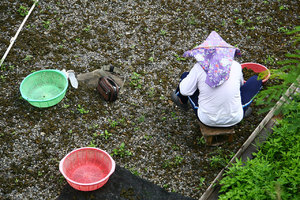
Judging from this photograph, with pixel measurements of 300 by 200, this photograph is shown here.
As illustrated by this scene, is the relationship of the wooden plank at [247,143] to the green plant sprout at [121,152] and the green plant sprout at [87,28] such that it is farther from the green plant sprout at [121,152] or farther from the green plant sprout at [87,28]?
the green plant sprout at [87,28]

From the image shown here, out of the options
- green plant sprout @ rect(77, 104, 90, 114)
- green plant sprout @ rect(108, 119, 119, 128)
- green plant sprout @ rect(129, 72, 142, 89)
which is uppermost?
green plant sprout @ rect(129, 72, 142, 89)

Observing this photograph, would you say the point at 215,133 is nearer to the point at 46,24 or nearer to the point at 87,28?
the point at 87,28

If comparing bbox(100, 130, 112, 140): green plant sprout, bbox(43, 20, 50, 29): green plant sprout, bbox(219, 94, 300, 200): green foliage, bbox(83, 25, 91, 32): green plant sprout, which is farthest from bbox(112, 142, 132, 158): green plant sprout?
bbox(43, 20, 50, 29): green plant sprout

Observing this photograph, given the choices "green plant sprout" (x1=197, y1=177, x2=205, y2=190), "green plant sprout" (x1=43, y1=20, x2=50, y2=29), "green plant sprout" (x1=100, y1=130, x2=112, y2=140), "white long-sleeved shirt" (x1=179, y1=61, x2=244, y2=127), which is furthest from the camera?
"green plant sprout" (x1=43, y1=20, x2=50, y2=29)

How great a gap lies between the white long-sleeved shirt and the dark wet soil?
1.51ft

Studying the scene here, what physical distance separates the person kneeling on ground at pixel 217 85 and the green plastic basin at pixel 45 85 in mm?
1451

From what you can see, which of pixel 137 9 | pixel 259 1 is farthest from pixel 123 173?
pixel 259 1

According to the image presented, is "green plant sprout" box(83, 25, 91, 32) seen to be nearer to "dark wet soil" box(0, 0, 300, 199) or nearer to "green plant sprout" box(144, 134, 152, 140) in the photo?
"dark wet soil" box(0, 0, 300, 199)

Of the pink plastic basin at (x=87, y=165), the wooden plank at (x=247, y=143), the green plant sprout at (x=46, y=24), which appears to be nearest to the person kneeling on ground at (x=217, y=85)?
the wooden plank at (x=247, y=143)

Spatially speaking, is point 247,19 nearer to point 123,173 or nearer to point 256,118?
point 256,118

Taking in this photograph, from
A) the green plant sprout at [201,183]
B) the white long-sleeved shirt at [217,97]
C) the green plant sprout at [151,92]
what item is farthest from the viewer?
the green plant sprout at [151,92]

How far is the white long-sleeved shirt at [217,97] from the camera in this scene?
293cm

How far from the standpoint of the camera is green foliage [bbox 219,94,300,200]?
8.75 ft

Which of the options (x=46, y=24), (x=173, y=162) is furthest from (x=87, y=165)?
(x=46, y=24)
